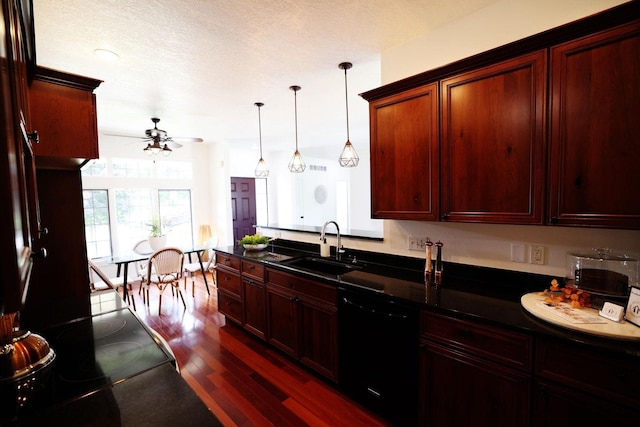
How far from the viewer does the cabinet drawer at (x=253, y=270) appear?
9.46 feet

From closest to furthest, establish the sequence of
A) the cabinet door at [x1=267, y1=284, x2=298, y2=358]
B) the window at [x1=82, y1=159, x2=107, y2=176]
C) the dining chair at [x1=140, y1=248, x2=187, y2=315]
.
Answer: the cabinet door at [x1=267, y1=284, x2=298, y2=358], the dining chair at [x1=140, y1=248, x2=187, y2=315], the window at [x1=82, y1=159, x2=107, y2=176]

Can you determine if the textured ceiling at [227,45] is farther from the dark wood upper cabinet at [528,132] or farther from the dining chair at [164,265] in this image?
the dining chair at [164,265]

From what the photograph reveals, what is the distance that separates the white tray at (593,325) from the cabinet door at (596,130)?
0.43 m

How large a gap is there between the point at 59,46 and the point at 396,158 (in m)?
2.67

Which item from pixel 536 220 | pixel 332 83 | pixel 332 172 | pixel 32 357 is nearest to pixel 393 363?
pixel 536 220

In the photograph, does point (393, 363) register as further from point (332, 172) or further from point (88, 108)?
point (332, 172)

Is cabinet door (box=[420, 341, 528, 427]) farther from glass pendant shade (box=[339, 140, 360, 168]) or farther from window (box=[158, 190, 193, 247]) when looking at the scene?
window (box=[158, 190, 193, 247])

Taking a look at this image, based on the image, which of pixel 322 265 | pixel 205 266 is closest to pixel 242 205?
pixel 205 266

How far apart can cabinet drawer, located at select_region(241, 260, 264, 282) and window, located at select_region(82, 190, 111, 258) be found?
12.1ft

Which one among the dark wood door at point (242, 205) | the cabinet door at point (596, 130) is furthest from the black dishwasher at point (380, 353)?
the dark wood door at point (242, 205)

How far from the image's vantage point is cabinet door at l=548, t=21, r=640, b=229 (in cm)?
132

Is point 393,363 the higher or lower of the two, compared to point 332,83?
lower

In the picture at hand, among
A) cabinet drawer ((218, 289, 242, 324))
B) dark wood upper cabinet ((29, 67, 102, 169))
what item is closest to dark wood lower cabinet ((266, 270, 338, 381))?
cabinet drawer ((218, 289, 242, 324))

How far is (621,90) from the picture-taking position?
1342 mm
